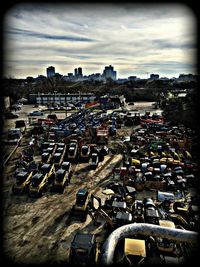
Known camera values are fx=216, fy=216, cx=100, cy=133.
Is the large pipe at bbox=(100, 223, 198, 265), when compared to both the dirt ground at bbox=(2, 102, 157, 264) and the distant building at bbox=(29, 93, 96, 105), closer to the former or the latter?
the dirt ground at bbox=(2, 102, 157, 264)

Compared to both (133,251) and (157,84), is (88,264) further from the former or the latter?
(157,84)

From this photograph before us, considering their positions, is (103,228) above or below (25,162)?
below

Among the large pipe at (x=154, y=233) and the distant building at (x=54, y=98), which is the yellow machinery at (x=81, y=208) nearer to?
the large pipe at (x=154, y=233)

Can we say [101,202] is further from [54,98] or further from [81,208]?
[54,98]

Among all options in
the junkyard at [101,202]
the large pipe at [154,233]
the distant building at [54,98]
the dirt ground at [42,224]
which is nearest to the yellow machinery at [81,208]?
the junkyard at [101,202]

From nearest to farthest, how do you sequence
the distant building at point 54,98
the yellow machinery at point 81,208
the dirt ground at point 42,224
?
the dirt ground at point 42,224
the yellow machinery at point 81,208
the distant building at point 54,98

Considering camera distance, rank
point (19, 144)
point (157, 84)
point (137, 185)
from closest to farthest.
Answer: point (137, 185) < point (19, 144) < point (157, 84)

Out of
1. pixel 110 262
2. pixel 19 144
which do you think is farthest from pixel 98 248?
pixel 19 144
